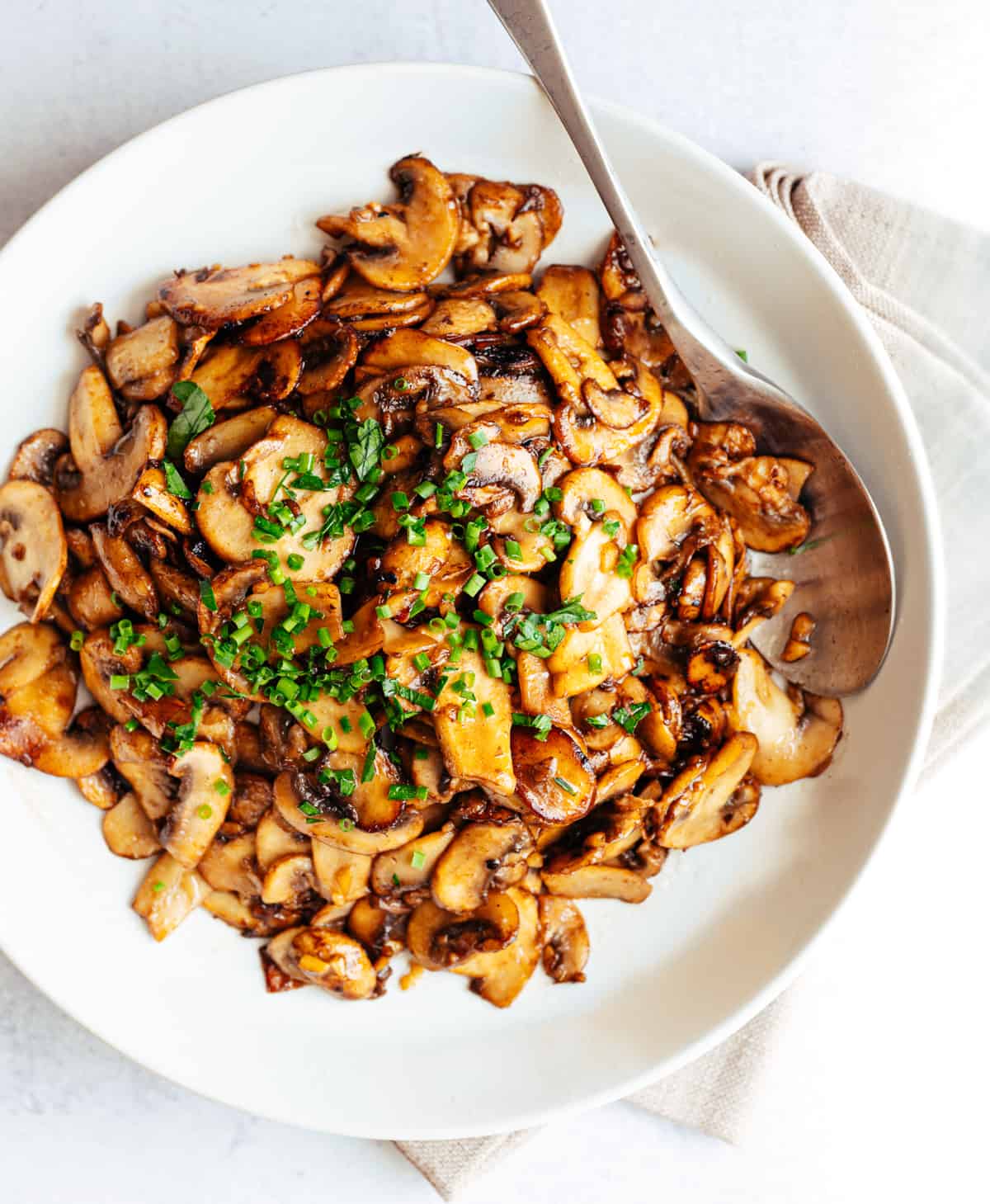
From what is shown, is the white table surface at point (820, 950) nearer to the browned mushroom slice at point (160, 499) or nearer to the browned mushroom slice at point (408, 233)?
the browned mushroom slice at point (408, 233)

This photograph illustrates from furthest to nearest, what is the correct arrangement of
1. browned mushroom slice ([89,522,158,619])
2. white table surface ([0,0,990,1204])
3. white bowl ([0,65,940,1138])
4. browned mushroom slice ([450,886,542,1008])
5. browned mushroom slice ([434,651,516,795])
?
white table surface ([0,0,990,1204])
browned mushroom slice ([450,886,542,1008])
white bowl ([0,65,940,1138])
browned mushroom slice ([89,522,158,619])
browned mushroom slice ([434,651,516,795])

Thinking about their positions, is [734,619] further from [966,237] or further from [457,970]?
[966,237]

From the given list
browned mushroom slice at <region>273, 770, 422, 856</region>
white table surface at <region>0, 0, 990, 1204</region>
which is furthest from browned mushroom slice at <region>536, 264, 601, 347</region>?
browned mushroom slice at <region>273, 770, 422, 856</region>

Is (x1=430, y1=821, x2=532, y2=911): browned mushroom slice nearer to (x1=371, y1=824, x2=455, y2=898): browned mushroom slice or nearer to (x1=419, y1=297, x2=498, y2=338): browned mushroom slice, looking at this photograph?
(x1=371, y1=824, x2=455, y2=898): browned mushroom slice

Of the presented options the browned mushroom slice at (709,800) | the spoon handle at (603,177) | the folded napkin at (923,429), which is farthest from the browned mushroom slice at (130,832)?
the spoon handle at (603,177)

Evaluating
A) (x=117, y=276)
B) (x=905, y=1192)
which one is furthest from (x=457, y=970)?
(x=117, y=276)

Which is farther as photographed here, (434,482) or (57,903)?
(57,903)
